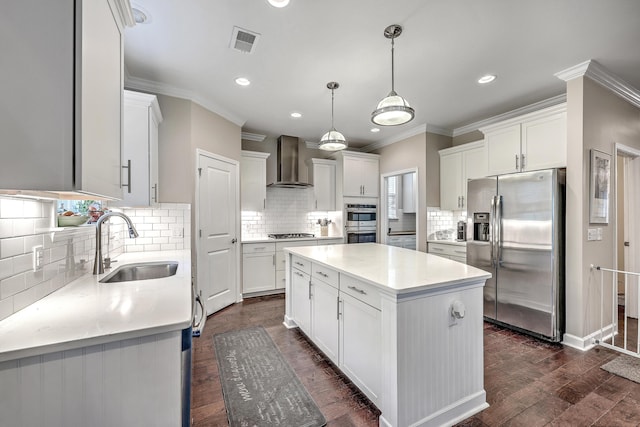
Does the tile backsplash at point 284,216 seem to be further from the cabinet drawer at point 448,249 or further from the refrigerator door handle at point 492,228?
the refrigerator door handle at point 492,228

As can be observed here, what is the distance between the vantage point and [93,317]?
3.56 feet

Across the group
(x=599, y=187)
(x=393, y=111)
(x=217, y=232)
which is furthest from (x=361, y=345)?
(x=599, y=187)

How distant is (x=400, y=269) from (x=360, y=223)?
3171 mm

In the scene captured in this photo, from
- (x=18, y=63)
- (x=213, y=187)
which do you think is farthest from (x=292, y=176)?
(x=18, y=63)

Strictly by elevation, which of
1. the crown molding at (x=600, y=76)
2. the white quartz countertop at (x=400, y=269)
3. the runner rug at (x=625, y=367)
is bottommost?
the runner rug at (x=625, y=367)

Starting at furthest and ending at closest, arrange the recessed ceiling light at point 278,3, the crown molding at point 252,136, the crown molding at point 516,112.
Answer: the crown molding at point 252,136, the crown molding at point 516,112, the recessed ceiling light at point 278,3

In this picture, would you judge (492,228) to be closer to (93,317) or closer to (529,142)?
(529,142)

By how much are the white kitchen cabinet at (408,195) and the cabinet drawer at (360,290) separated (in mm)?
4299

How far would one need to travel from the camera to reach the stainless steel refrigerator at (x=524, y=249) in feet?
8.92

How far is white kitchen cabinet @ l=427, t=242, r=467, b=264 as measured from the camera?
386 centimetres

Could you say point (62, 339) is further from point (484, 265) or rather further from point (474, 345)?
point (484, 265)

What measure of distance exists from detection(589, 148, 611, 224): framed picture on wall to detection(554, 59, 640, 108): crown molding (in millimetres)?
711

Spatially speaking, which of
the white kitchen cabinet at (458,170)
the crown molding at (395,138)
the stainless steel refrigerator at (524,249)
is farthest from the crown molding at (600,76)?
the crown molding at (395,138)

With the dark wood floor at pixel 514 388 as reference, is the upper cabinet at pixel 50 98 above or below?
above
